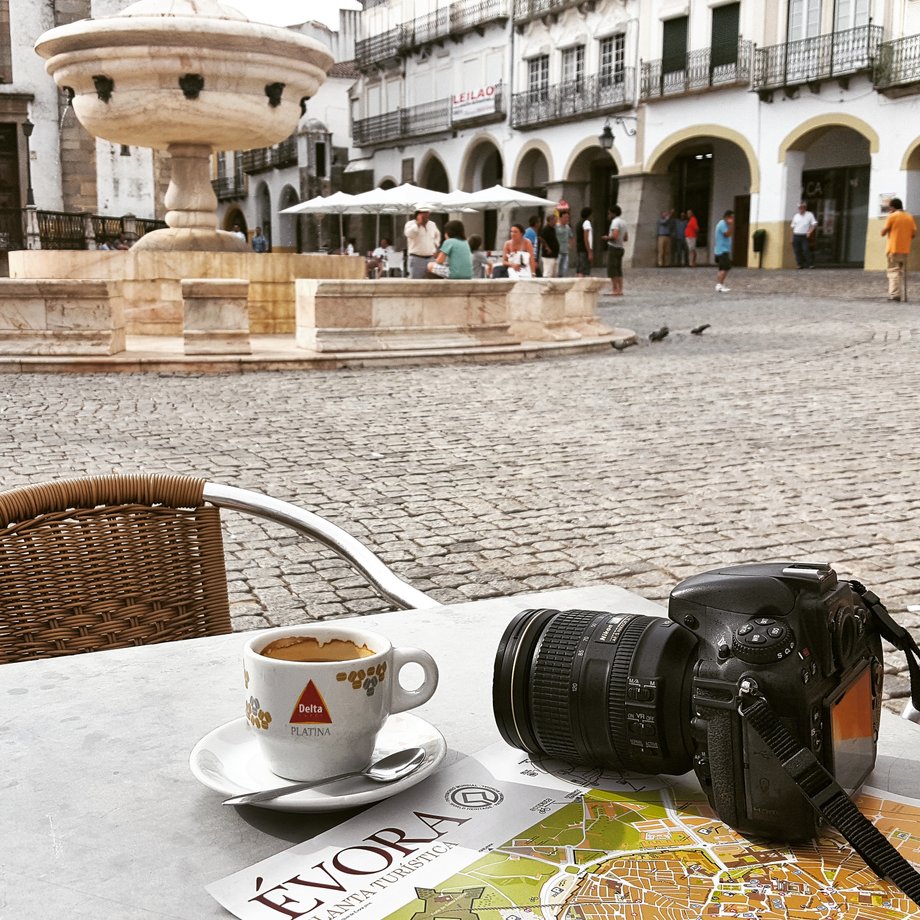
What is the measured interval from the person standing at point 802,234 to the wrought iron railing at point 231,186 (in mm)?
32739

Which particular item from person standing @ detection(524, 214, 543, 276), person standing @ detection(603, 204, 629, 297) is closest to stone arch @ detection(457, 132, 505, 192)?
person standing @ detection(603, 204, 629, 297)

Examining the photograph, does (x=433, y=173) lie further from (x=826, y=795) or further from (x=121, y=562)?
(x=826, y=795)

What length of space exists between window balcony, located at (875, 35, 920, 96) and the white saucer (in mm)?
28271

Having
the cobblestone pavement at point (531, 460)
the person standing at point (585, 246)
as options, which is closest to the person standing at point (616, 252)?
the person standing at point (585, 246)

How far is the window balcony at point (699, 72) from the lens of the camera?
30719 millimetres

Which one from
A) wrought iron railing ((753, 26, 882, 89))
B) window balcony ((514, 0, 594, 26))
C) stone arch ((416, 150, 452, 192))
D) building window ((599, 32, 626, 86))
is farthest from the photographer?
stone arch ((416, 150, 452, 192))

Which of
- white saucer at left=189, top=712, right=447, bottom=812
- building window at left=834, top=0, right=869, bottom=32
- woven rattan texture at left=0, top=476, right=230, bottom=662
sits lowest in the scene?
woven rattan texture at left=0, top=476, right=230, bottom=662

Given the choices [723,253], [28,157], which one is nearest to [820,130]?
[723,253]

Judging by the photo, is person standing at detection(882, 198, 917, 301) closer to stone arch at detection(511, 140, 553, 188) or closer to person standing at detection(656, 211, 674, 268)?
person standing at detection(656, 211, 674, 268)

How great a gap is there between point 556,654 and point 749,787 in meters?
0.22

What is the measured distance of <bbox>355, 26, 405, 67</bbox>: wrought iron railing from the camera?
4541 centimetres

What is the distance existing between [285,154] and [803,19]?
25.2 metres

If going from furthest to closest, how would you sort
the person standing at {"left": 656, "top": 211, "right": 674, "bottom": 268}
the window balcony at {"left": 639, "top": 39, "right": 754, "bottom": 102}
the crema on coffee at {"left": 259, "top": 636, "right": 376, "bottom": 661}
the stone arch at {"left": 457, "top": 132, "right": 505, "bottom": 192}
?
the stone arch at {"left": 457, "top": 132, "right": 505, "bottom": 192} < the person standing at {"left": 656, "top": 211, "right": 674, "bottom": 268} < the window balcony at {"left": 639, "top": 39, "right": 754, "bottom": 102} < the crema on coffee at {"left": 259, "top": 636, "right": 376, "bottom": 661}

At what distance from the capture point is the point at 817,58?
28766 mm
